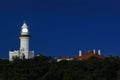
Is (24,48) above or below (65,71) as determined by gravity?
above

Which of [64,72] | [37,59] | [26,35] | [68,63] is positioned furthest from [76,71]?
[26,35]

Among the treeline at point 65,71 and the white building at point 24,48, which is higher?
the white building at point 24,48

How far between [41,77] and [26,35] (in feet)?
186

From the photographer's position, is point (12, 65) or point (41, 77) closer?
point (41, 77)

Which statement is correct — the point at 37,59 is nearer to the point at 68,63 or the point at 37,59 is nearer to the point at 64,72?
the point at 68,63

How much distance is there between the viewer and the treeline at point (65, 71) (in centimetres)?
8550

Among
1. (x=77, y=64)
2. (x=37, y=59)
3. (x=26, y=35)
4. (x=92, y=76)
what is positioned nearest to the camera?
(x=92, y=76)

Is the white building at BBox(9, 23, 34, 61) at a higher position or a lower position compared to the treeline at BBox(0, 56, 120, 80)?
higher

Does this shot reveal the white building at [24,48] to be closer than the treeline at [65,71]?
No

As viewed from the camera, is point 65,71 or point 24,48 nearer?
point 65,71

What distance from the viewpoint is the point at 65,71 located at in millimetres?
87562

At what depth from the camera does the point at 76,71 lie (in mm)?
89250

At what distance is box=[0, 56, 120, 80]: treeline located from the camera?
85.5 m

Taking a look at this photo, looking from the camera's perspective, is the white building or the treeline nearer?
the treeline
